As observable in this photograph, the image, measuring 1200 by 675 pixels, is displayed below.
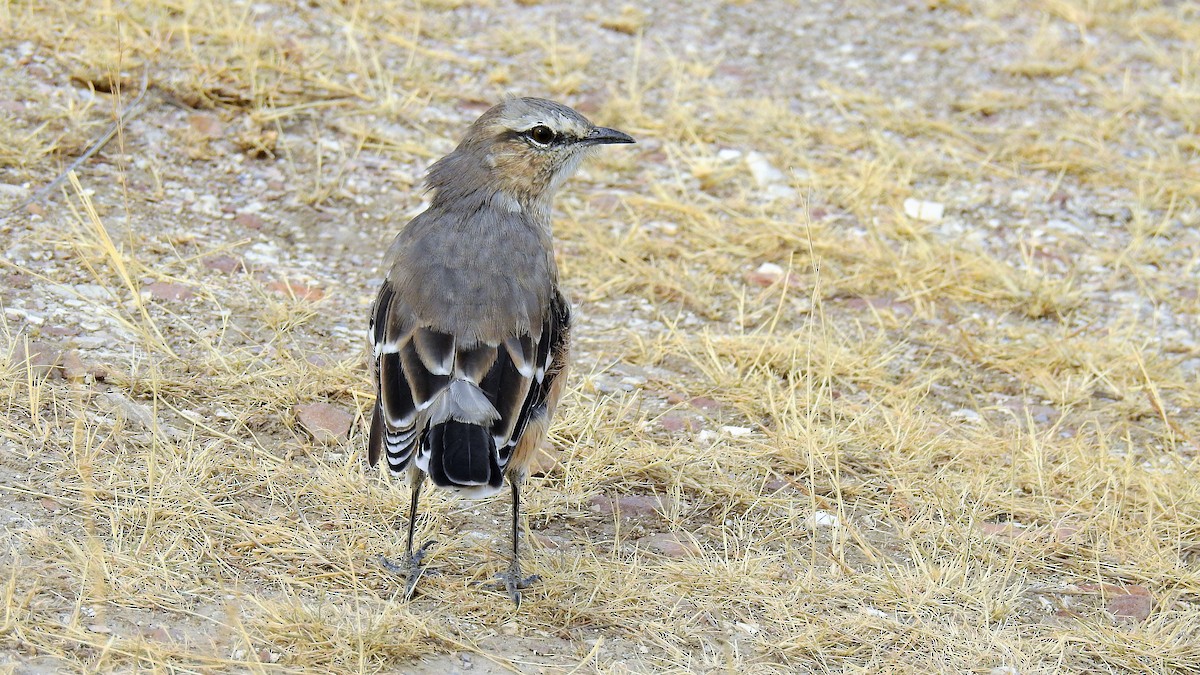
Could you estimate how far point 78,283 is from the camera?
5945 mm

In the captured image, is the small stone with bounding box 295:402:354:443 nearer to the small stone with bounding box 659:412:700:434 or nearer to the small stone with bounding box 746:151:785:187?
the small stone with bounding box 659:412:700:434

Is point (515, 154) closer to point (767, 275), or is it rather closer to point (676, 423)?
point (676, 423)

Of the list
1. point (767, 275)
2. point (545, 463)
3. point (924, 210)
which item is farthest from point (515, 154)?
point (924, 210)

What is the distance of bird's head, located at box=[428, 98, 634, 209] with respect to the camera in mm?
5344

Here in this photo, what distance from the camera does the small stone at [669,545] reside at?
489 centimetres

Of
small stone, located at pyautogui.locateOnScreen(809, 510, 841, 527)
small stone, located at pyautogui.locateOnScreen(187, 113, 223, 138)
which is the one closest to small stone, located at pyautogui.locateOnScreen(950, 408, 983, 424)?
small stone, located at pyautogui.locateOnScreen(809, 510, 841, 527)

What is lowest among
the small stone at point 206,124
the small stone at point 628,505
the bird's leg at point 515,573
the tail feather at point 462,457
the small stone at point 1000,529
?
the small stone at point 628,505

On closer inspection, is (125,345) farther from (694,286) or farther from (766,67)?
(766,67)

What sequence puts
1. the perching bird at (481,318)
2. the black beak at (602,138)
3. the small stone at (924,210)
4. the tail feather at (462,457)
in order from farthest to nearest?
the small stone at (924,210) → the black beak at (602,138) → the perching bird at (481,318) → the tail feather at (462,457)

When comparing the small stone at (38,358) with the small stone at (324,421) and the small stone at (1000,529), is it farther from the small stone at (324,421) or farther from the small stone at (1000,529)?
the small stone at (1000,529)

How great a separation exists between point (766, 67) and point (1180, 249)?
9.86ft

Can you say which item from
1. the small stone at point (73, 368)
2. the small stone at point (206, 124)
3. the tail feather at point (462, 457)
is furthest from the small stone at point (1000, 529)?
the small stone at point (206, 124)

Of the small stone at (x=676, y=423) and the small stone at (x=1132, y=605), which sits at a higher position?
the small stone at (x=1132, y=605)

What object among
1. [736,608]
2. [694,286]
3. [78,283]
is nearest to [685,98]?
[694,286]
